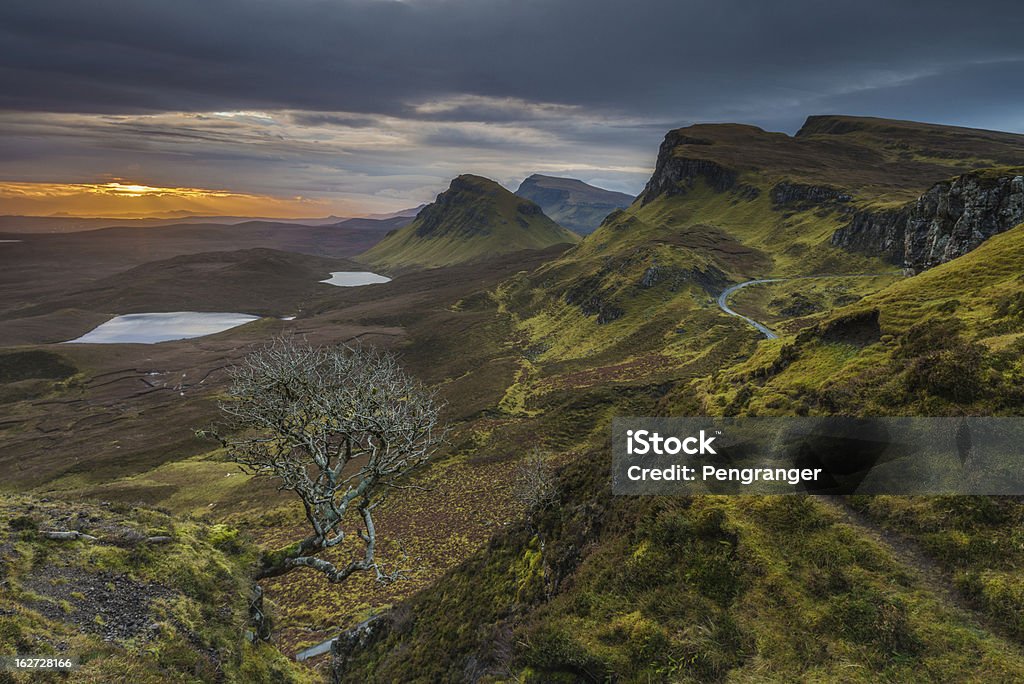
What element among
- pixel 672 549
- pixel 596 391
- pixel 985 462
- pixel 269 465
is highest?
pixel 985 462

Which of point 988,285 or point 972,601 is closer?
point 972,601

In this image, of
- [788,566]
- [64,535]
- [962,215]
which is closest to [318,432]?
[64,535]

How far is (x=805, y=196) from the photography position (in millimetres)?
179375

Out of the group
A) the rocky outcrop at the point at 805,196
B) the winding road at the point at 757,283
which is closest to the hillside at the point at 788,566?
the winding road at the point at 757,283

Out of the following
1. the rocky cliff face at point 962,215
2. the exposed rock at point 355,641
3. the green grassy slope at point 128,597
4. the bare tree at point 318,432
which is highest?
the rocky cliff face at point 962,215

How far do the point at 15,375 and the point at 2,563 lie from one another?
584 feet

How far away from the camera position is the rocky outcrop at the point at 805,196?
165250 millimetres

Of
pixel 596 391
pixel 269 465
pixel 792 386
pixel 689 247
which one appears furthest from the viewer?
pixel 689 247

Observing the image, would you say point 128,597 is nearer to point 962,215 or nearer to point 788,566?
point 788,566

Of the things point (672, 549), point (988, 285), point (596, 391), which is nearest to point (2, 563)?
point (672, 549)

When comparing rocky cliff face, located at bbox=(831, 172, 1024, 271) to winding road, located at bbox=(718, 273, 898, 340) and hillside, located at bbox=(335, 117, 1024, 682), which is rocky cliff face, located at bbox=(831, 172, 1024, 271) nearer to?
winding road, located at bbox=(718, 273, 898, 340)

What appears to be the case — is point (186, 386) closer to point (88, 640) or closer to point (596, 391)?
point (596, 391)

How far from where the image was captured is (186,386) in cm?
12481

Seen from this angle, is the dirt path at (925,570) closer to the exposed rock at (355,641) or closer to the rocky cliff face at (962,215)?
the exposed rock at (355,641)
